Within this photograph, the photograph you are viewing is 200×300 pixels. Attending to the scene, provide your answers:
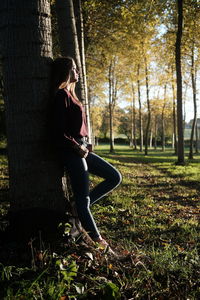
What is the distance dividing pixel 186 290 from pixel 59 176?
63.5 inches

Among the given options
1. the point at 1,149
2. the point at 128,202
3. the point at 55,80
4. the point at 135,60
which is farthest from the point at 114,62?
the point at 55,80

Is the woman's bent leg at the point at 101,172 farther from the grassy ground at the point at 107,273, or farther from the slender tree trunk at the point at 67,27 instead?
the slender tree trunk at the point at 67,27

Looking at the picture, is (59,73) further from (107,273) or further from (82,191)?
(107,273)

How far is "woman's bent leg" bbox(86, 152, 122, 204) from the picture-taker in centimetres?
342

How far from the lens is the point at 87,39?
44.2 ft

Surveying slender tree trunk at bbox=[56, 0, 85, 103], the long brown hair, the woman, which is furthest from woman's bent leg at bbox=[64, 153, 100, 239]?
slender tree trunk at bbox=[56, 0, 85, 103]

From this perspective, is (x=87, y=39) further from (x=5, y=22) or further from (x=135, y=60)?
(x=5, y=22)

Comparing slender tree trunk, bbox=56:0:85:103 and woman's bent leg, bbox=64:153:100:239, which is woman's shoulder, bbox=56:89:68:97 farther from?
slender tree trunk, bbox=56:0:85:103

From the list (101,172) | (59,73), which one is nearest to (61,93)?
(59,73)

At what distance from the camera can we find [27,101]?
2666 mm

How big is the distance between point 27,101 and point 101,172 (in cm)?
137

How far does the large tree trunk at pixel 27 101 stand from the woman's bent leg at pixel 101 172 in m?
0.74

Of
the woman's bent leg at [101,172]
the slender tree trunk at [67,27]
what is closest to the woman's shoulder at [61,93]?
the woman's bent leg at [101,172]

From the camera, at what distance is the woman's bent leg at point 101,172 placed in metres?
3.42
